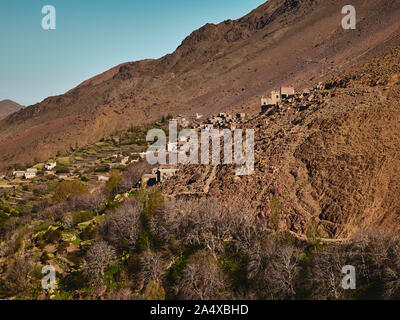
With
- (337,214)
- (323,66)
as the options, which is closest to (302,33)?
(323,66)

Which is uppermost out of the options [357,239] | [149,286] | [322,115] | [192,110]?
[192,110]

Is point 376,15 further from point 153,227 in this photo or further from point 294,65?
point 153,227

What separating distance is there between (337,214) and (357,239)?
315cm

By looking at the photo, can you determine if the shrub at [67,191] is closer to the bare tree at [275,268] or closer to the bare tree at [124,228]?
the bare tree at [124,228]

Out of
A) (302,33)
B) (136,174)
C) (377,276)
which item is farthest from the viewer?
(302,33)

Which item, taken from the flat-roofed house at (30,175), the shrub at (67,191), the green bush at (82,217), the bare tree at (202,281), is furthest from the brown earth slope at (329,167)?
the flat-roofed house at (30,175)

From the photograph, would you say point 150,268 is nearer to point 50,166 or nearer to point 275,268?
point 275,268

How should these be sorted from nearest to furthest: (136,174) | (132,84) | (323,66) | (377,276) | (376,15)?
(377,276) < (136,174) < (323,66) < (376,15) < (132,84)

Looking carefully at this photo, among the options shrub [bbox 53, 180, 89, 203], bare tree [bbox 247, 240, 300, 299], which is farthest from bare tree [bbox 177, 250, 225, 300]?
shrub [bbox 53, 180, 89, 203]

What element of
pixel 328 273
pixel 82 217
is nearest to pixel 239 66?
pixel 82 217

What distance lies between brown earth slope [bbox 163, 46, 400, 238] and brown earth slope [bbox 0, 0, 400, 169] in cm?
3598

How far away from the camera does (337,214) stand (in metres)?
26.9

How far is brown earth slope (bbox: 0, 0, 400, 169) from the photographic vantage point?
84000mm

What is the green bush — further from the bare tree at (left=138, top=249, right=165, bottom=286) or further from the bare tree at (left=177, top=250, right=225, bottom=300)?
the bare tree at (left=177, top=250, right=225, bottom=300)
